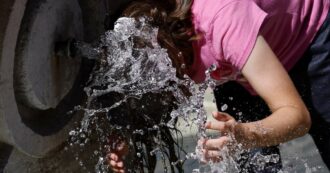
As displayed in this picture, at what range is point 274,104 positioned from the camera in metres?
1.80

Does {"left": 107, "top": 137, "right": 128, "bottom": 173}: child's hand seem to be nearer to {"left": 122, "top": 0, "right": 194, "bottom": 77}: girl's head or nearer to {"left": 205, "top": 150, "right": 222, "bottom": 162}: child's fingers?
{"left": 122, "top": 0, "right": 194, "bottom": 77}: girl's head

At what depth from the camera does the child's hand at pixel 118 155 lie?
2221 mm

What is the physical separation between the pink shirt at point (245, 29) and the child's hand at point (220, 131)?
179 mm

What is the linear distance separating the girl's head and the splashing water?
0.06 ft

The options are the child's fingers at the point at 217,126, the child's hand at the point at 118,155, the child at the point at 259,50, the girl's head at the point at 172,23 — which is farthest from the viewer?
the child's hand at the point at 118,155

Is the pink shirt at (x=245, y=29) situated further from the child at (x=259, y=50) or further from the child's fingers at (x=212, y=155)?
the child's fingers at (x=212, y=155)

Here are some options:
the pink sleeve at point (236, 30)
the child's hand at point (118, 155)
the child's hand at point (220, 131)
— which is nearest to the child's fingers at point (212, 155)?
the child's hand at point (220, 131)

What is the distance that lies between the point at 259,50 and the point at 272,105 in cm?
14

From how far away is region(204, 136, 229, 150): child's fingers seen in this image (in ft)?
5.58

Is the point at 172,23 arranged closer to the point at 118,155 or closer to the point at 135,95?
the point at 135,95

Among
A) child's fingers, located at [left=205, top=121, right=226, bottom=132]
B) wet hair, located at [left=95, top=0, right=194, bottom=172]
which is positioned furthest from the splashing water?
child's fingers, located at [left=205, top=121, right=226, bottom=132]

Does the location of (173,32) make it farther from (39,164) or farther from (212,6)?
(39,164)

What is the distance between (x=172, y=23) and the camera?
189 cm

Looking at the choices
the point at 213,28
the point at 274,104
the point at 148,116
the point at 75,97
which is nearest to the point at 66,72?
the point at 75,97
